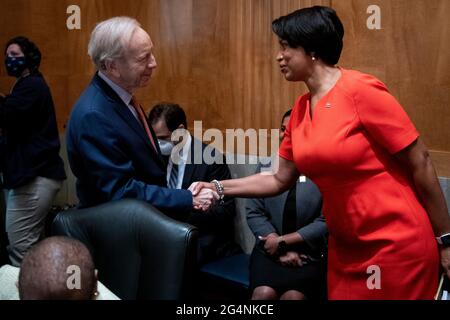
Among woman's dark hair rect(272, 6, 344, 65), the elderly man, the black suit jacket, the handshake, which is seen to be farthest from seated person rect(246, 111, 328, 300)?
woman's dark hair rect(272, 6, 344, 65)

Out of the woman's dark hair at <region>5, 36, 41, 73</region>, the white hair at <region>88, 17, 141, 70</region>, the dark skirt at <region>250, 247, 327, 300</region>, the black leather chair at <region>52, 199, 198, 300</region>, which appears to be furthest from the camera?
the woman's dark hair at <region>5, 36, 41, 73</region>

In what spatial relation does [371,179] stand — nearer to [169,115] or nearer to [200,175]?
[200,175]

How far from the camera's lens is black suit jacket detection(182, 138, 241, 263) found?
3.16 meters

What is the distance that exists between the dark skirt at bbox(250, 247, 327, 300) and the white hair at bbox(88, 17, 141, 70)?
130 cm

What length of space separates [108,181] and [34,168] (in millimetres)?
1937

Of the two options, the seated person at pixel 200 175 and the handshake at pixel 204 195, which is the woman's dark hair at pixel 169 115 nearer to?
the seated person at pixel 200 175

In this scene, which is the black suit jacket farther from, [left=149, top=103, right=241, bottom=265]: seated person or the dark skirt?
the dark skirt

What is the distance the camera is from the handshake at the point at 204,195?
2132 millimetres

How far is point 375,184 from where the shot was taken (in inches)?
69.2

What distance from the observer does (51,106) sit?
3648mm

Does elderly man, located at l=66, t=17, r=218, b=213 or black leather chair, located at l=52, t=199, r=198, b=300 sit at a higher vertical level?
elderly man, located at l=66, t=17, r=218, b=213

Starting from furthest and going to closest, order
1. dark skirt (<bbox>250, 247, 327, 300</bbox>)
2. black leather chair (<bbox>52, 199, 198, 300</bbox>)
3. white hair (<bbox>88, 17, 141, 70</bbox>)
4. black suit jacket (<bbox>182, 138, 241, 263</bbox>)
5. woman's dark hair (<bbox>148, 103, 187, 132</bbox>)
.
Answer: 1. woman's dark hair (<bbox>148, 103, 187, 132</bbox>)
2. black suit jacket (<bbox>182, 138, 241, 263</bbox>)
3. dark skirt (<bbox>250, 247, 327, 300</bbox>)
4. white hair (<bbox>88, 17, 141, 70</bbox>)
5. black leather chair (<bbox>52, 199, 198, 300</bbox>)

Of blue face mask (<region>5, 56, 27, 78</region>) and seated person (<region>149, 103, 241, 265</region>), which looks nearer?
seated person (<region>149, 103, 241, 265</region>)
